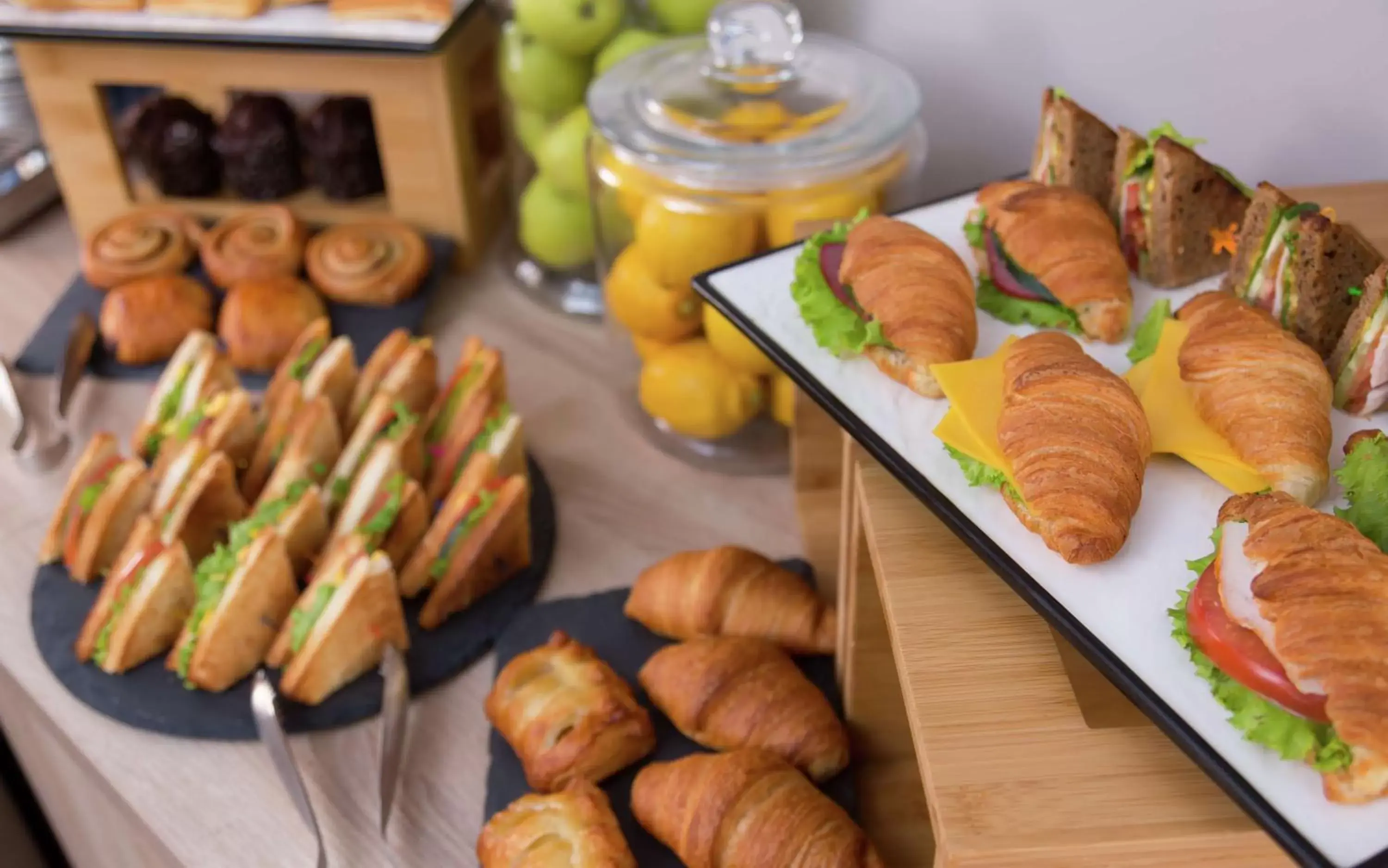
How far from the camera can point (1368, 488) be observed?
58 centimetres

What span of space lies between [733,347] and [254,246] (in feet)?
1.95

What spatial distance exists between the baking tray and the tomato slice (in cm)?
1

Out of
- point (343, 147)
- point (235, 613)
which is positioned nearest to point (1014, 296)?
point (235, 613)

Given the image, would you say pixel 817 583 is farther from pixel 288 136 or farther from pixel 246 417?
pixel 288 136

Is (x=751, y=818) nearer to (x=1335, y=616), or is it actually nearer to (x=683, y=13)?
(x=1335, y=616)

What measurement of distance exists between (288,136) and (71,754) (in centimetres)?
74

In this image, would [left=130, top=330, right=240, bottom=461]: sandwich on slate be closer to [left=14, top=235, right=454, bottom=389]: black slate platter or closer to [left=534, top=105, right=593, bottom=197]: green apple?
[left=14, top=235, right=454, bottom=389]: black slate platter

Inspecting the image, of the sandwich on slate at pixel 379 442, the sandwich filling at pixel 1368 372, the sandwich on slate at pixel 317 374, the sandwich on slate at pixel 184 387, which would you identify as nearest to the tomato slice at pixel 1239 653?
the sandwich filling at pixel 1368 372

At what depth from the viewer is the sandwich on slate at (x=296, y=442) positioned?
968 mm

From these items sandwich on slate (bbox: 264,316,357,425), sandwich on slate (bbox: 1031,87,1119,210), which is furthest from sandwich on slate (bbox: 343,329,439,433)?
sandwich on slate (bbox: 1031,87,1119,210)

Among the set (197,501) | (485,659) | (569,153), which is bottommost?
(485,659)

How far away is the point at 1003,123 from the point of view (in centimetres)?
116

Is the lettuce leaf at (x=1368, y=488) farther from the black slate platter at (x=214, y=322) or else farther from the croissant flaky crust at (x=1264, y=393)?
the black slate platter at (x=214, y=322)

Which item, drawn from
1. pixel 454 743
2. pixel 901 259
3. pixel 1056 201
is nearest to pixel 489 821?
pixel 454 743
